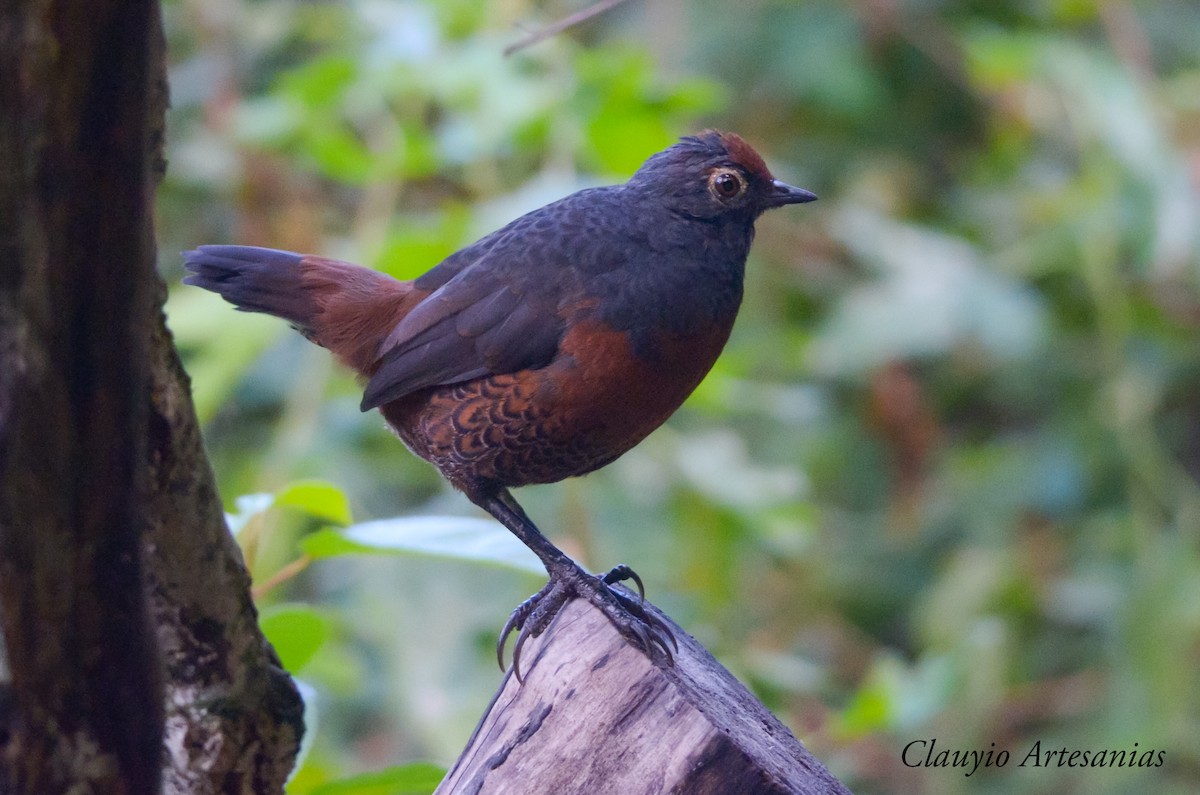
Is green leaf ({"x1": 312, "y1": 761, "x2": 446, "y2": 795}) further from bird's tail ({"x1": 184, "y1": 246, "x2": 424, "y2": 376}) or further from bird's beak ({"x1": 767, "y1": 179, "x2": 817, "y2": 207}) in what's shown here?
bird's beak ({"x1": 767, "y1": 179, "x2": 817, "y2": 207})

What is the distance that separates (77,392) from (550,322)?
124 cm

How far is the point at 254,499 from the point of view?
190cm

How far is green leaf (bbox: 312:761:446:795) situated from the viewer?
1.75 m

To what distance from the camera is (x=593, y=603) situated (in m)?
1.97

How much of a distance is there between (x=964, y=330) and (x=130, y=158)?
12.1ft

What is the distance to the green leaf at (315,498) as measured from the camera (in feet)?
5.92

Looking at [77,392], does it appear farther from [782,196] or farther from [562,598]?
[782,196]

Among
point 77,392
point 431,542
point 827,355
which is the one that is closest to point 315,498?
point 431,542

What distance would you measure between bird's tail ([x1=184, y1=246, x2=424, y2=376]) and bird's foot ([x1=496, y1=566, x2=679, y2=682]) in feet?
2.08

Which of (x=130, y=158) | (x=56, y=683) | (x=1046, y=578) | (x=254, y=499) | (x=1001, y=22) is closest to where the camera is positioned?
(x=130, y=158)

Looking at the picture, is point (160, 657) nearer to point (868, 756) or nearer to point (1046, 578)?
point (868, 756)

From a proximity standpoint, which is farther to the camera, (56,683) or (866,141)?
(866,141)

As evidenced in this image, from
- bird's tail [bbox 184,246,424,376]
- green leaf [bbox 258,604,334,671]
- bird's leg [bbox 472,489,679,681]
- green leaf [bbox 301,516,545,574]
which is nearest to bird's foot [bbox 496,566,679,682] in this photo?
bird's leg [bbox 472,489,679,681]

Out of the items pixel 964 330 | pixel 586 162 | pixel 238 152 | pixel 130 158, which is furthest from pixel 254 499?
pixel 964 330
